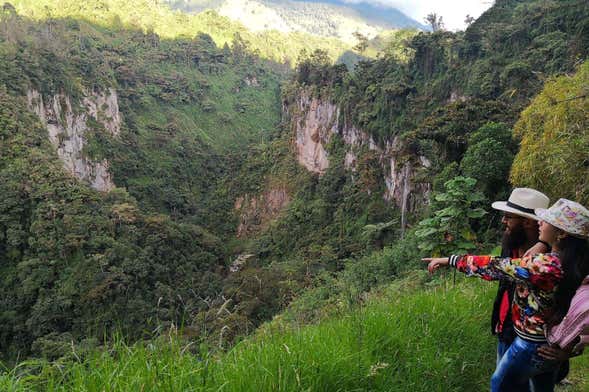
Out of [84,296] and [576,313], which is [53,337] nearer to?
[84,296]

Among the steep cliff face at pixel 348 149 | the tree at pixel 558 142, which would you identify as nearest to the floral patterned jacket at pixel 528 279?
the tree at pixel 558 142

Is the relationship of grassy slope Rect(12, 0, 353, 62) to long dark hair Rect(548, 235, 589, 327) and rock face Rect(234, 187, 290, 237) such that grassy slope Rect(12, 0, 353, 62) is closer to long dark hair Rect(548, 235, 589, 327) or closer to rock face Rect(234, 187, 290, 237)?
rock face Rect(234, 187, 290, 237)

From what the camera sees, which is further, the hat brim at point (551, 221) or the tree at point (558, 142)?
the tree at point (558, 142)

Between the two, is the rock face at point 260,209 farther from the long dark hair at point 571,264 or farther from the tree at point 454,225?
the long dark hair at point 571,264

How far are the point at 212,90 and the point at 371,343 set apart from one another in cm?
8909

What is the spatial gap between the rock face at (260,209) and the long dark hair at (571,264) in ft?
150

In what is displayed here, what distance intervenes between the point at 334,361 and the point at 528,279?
1.10 meters

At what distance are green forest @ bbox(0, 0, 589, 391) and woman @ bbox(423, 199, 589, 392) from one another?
41cm

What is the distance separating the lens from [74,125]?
4847 centimetres

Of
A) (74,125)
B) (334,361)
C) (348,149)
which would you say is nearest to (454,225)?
(334,361)

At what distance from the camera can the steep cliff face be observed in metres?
23.6

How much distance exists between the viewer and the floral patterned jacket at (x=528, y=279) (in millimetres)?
2074

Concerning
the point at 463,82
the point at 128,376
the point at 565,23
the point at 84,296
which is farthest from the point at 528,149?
the point at 84,296

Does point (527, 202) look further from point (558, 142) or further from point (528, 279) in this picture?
point (558, 142)
